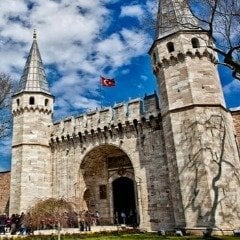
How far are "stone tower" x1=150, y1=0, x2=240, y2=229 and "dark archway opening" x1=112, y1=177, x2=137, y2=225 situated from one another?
249 inches

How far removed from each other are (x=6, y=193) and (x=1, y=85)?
13.2 m

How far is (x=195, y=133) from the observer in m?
17.7

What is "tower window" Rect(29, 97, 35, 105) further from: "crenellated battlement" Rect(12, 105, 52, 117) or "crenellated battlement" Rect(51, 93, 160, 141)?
"crenellated battlement" Rect(51, 93, 160, 141)

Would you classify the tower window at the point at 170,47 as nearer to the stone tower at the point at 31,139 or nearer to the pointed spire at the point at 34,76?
the stone tower at the point at 31,139

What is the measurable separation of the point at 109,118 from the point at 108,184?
4980 millimetres

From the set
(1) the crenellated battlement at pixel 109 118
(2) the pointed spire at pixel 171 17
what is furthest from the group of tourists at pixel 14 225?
(2) the pointed spire at pixel 171 17

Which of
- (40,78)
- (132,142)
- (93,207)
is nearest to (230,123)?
(132,142)

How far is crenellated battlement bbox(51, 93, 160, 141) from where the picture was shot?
69.6 feet

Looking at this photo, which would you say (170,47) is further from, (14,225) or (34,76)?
(14,225)

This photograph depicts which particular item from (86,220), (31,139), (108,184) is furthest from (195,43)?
(31,139)

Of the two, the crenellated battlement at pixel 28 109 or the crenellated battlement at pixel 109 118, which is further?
the crenellated battlement at pixel 28 109

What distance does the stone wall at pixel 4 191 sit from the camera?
27491 millimetres

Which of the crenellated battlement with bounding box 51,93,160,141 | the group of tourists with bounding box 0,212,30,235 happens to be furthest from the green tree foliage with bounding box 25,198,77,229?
the crenellated battlement with bounding box 51,93,160,141

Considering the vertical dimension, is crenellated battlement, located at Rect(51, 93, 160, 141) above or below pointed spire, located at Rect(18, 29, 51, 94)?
below
